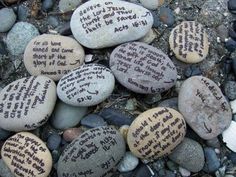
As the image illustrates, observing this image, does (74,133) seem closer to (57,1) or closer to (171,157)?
(171,157)

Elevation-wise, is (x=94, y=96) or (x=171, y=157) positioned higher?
(x=94, y=96)

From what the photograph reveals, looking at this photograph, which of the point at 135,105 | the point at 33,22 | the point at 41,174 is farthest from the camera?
the point at 33,22

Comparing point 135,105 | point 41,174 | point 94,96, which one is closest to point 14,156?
point 41,174

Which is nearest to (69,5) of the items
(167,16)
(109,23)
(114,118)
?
(109,23)

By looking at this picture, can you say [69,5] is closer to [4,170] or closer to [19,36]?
[19,36]

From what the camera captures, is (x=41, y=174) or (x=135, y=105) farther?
(x=135, y=105)

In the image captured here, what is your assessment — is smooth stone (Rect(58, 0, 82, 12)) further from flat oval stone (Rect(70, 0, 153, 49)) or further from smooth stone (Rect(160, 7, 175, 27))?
smooth stone (Rect(160, 7, 175, 27))

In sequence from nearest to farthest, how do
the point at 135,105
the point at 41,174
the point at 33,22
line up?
the point at 41,174
the point at 135,105
the point at 33,22

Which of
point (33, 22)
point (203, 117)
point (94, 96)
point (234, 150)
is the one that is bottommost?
point (234, 150)
